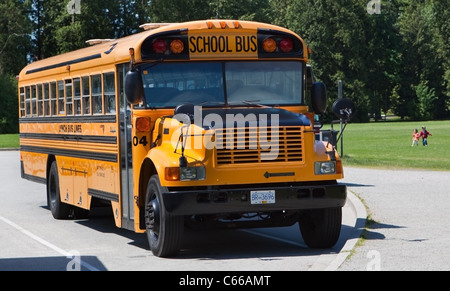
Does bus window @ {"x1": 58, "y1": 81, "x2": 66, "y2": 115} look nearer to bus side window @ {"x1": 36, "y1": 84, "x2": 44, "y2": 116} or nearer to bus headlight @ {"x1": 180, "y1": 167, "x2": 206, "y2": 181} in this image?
bus side window @ {"x1": 36, "y1": 84, "x2": 44, "y2": 116}

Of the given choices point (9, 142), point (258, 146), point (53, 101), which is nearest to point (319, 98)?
point (258, 146)

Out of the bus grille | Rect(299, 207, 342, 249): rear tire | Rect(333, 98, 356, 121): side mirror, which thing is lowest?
Rect(299, 207, 342, 249): rear tire

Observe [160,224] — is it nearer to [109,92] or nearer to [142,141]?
[142,141]

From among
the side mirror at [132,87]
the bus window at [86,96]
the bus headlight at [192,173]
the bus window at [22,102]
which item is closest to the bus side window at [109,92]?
the bus window at [86,96]

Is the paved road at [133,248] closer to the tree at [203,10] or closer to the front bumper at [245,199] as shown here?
the front bumper at [245,199]

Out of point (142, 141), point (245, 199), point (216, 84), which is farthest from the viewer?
point (216, 84)

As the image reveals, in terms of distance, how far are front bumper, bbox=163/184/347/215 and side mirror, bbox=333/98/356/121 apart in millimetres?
827

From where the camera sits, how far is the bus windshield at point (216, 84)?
37.8 ft

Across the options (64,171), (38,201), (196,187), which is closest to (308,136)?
(196,187)

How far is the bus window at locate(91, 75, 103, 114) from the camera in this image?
13180mm

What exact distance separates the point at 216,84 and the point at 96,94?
239cm

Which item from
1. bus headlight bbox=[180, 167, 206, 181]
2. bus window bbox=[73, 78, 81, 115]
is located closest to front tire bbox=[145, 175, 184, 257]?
bus headlight bbox=[180, 167, 206, 181]

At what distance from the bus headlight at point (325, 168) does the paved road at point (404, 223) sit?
90cm

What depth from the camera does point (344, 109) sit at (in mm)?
11102
